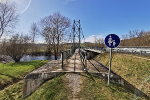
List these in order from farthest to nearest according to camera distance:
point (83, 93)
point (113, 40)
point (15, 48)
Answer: point (15, 48), point (113, 40), point (83, 93)

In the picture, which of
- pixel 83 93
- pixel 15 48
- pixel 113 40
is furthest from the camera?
pixel 15 48

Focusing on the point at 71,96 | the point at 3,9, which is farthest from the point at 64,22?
the point at 71,96

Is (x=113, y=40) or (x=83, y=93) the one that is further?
(x=113, y=40)

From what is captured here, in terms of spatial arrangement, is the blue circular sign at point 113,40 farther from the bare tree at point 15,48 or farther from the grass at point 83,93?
the bare tree at point 15,48

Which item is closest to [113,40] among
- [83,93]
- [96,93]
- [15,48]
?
→ [96,93]

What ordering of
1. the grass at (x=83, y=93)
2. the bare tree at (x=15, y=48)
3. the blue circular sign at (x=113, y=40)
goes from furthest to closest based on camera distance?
the bare tree at (x=15, y=48) < the blue circular sign at (x=113, y=40) < the grass at (x=83, y=93)

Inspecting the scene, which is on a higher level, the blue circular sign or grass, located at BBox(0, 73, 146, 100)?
the blue circular sign

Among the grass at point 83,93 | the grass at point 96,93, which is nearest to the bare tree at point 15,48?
the grass at point 83,93

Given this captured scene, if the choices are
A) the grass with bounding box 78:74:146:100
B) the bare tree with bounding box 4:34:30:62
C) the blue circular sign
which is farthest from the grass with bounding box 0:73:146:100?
the bare tree with bounding box 4:34:30:62

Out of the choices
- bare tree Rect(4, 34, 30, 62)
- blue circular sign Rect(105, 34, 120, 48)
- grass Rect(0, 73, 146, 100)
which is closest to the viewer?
grass Rect(0, 73, 146, 100)

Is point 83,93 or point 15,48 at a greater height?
point 15,48

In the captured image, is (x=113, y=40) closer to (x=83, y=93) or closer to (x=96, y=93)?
(x=96, y=93)

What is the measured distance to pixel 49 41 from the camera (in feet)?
58.2

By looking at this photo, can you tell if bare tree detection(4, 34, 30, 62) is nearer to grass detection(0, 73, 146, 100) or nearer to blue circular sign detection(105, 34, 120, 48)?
grass detection(0, 73, 146, 100)
